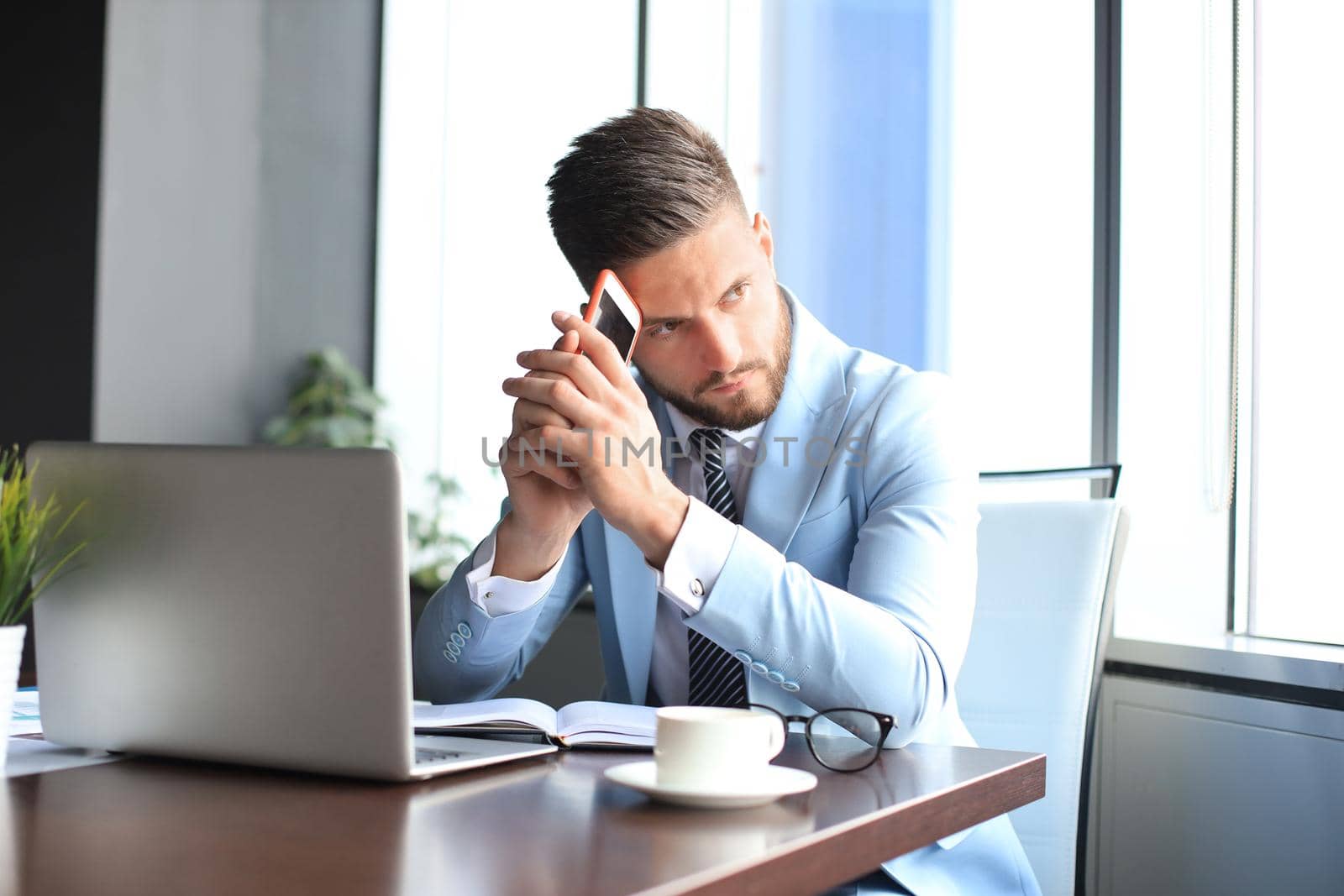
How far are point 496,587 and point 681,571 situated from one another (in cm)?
34

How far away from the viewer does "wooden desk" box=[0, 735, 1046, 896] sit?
0.66 metres

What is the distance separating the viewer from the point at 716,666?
1430 mm

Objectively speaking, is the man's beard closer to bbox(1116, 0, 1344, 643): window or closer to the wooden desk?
the wooden desk

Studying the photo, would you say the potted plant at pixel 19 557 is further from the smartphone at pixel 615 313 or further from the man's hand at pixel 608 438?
the smartphone at pixel 615 313

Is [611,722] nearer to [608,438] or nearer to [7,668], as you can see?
[608,438]

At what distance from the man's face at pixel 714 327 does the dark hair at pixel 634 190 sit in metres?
0.03

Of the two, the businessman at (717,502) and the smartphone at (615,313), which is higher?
the smartphone at (615,313)

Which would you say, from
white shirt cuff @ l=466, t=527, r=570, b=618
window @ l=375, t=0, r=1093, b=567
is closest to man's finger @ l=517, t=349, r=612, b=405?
white shirt cuff @ l=466, t=527, r=570, b=618

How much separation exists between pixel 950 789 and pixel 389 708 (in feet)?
1.49

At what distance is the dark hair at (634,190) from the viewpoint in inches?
59.0

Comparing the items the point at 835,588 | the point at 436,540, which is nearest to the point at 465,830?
the point at 835,588

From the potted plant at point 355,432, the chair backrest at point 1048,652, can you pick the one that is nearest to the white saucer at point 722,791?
the chair backrest at point 1048,652

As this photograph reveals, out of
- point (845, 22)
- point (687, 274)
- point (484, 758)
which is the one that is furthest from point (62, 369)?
point (484, 758)

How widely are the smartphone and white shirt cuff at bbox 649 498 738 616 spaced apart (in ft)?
0.91
